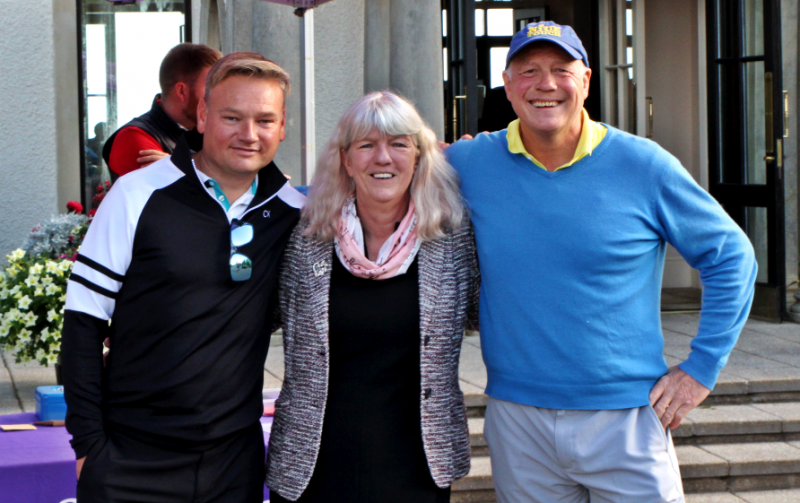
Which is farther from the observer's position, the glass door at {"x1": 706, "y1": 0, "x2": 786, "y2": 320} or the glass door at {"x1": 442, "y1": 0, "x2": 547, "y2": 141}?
the glass door at {"x1": 706, "y1": 0, "x2": 786, "y2": 320}

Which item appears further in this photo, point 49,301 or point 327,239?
point 49,301

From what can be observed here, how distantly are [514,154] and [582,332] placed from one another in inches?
21.1

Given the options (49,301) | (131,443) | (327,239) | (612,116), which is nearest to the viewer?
(131,443)

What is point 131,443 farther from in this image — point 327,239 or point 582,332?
point 582,332

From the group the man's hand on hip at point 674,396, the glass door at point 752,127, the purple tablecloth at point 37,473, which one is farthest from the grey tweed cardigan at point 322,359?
the glass door at point 752,127

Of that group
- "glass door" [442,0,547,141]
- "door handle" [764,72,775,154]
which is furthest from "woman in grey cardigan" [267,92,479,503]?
"door handle" [764,72,775,154]

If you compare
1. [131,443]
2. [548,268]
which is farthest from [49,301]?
[548,268]

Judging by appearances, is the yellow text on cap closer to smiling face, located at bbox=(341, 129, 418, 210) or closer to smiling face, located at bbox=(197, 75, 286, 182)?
smiling face, located at bbox=(341, 129, 418, 210)

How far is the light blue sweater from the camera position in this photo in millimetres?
2258

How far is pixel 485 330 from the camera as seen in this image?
2.42 m

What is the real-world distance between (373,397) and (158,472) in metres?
0.58

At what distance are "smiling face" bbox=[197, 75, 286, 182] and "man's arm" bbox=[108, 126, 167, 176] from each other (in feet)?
3.39

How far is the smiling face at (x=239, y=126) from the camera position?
7.52 ft

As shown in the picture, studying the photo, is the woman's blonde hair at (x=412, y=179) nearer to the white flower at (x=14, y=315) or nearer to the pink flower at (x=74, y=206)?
the white flower at (x=14, y=315)
